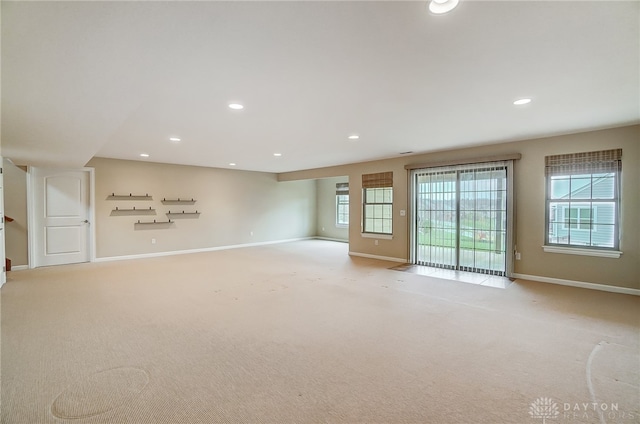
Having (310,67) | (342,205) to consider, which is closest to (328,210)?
(342,205)

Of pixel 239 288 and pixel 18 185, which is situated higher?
pixel 18 185

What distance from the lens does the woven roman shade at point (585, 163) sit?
14.2 ft

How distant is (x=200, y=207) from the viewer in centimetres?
830

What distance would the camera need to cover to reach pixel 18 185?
591 cm

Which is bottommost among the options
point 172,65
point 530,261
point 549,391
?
point 549,391

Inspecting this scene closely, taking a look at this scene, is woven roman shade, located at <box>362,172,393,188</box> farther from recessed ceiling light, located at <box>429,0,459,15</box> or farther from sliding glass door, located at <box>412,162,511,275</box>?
recessed ceiling light, located at <box>429,0,459,15</box>

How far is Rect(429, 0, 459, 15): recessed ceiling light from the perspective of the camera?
5.38ft

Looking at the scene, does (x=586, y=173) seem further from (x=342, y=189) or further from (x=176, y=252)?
(x=176, y=252)

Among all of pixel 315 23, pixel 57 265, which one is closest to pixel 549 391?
pixel 315 23

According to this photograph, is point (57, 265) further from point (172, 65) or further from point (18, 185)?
point (172, 65)

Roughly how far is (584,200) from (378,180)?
3.82 metres

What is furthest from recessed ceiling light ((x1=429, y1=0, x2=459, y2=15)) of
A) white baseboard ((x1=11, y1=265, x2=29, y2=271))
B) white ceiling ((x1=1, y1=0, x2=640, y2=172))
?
white baseboard ((x1=11, y1=265, x2=29, y2=271))

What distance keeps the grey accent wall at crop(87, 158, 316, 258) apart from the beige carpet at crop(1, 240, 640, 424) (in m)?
2.47

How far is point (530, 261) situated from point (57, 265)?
9417mm
